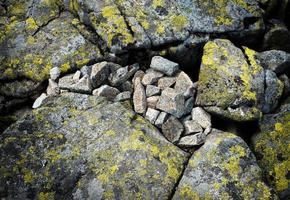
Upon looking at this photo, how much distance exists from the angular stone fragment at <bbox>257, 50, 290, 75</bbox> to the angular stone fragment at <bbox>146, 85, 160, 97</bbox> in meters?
2.85

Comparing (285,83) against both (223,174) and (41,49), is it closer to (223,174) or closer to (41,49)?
(223,174)

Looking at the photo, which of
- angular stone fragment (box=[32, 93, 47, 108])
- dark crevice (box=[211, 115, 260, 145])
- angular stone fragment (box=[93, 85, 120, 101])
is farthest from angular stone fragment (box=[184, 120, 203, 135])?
angular stone fragment (box=[32, 93, 47, 108])

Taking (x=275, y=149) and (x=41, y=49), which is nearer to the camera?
(x=275, y=149)

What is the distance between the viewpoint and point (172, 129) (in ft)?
24.4

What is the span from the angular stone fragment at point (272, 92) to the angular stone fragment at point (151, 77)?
262cm

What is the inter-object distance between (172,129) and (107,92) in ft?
5.67

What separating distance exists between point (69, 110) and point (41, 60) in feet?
5.42

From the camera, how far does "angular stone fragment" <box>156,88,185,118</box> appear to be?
7598mm

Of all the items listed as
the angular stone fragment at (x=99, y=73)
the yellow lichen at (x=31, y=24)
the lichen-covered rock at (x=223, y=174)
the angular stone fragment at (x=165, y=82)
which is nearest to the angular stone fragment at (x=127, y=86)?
the angular stone fragment at (x=99, y=73)

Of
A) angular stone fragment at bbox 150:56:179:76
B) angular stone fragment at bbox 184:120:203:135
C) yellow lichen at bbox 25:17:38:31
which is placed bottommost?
angular stone fragment at bbox 184:120:203:135

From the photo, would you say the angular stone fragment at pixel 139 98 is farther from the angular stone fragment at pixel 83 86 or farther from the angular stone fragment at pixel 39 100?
the angular stone fragment at pixel 39 100

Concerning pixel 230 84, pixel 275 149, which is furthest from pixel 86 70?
pixel 275 149

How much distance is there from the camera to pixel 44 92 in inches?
324

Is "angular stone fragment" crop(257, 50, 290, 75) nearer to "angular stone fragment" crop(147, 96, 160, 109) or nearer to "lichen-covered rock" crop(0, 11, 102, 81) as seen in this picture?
"angular stone fragment" crop(147, 96, 160, 109)
